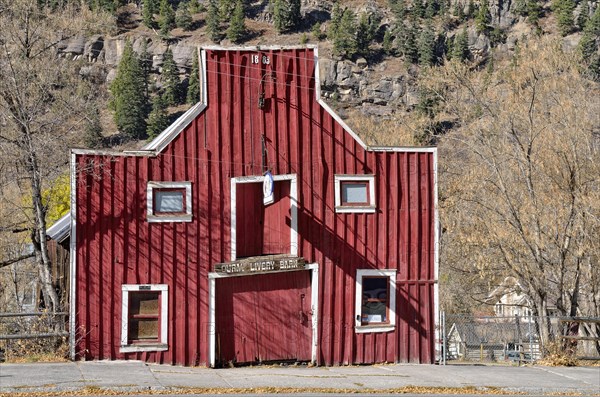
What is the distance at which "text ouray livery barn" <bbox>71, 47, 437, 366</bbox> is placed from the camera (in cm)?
2314

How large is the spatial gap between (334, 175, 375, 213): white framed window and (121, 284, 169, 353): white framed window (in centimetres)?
471

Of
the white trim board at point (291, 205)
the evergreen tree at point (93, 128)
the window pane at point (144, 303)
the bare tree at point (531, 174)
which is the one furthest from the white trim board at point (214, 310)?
the bare tree at point (531, 174)

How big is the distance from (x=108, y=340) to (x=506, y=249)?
1448 centimetres

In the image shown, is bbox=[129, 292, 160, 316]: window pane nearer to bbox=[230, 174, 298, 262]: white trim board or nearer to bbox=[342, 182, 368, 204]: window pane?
bbox=[230, 174, 298, 262]: white trim board

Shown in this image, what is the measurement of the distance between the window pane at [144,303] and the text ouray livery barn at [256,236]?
0.02 metres

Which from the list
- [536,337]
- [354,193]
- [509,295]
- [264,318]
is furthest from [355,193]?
[509,295]

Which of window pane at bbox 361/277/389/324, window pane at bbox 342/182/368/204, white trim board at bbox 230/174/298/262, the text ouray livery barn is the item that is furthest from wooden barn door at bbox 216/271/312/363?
window pane at bbox 342/182/368/204

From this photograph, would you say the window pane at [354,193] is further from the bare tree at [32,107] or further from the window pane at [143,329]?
the bare tree at [32,107]

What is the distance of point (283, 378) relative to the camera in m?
21.0

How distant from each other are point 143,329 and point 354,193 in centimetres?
600

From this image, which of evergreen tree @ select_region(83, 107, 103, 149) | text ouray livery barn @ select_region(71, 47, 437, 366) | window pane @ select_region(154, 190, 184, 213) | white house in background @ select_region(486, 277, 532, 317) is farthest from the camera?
white house in background @ select_region(486, 277, 532, 317)

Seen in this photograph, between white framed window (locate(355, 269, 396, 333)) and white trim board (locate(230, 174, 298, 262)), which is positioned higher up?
white trim board (locate(230, 174, 298, 262))

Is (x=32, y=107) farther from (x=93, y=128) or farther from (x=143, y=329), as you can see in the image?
(x=93, y=128)

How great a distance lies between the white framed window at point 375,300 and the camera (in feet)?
80.5
